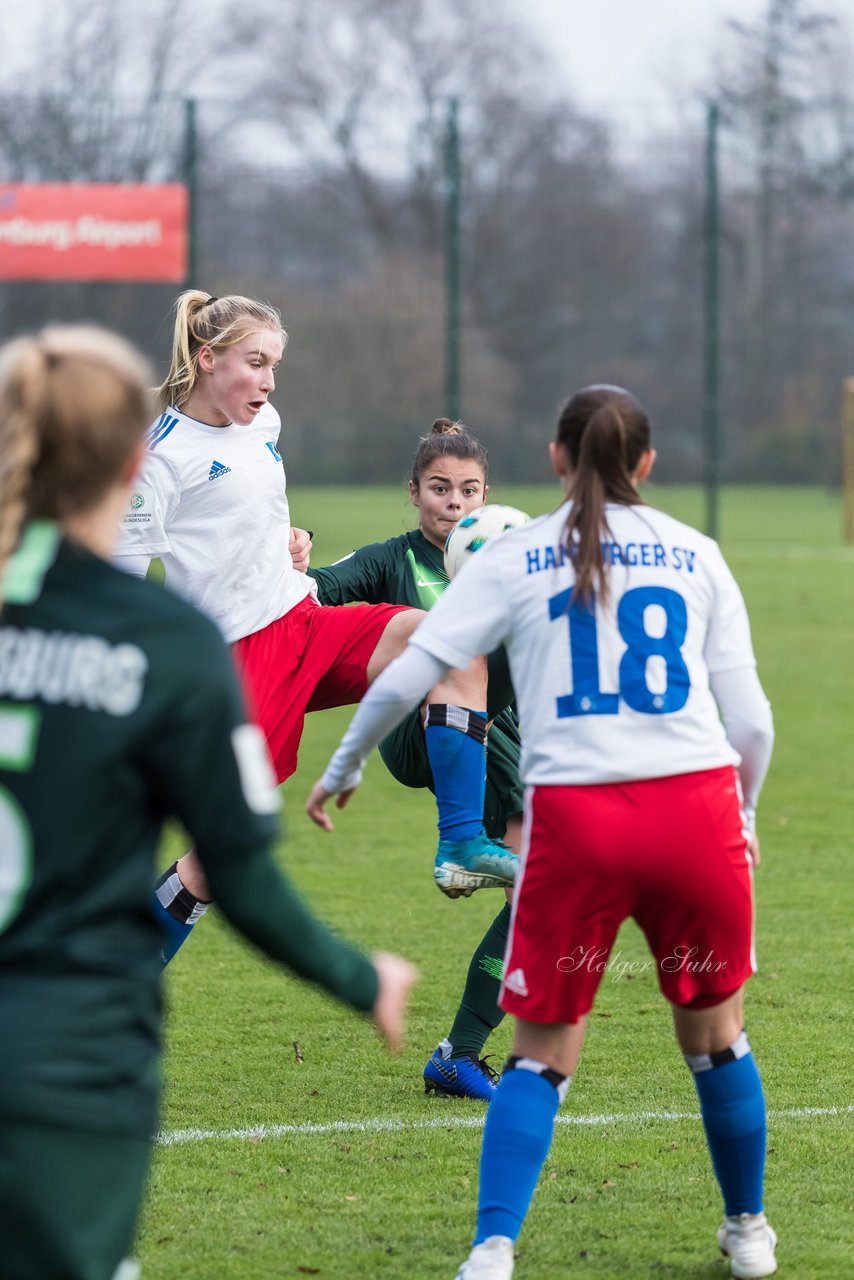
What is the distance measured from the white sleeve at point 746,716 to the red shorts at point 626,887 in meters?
0.07

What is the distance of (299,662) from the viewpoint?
4590 millimetres

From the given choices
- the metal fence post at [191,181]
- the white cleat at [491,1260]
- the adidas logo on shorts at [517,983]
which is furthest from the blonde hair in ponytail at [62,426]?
the metal fence post at [191,181]

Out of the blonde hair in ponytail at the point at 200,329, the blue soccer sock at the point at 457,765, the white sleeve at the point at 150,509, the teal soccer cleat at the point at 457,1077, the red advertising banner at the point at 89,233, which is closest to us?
the blue soccer sock at the point at 457,765

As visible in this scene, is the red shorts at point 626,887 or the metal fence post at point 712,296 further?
the metal fence post at point 712,296

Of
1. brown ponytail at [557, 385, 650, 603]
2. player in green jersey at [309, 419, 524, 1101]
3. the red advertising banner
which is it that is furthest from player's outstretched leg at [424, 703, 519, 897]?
the red advertising banner

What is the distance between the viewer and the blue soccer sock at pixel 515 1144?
2.90m

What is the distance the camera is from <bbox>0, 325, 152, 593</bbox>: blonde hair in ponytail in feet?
6.26

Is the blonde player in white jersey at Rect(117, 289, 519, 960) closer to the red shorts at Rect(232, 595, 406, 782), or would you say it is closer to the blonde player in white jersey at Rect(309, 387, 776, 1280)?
the red shorts at Rect(232, 595, 406, 782)

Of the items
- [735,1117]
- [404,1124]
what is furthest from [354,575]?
[735,1117]

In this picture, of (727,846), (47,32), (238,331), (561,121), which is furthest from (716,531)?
(727,846)

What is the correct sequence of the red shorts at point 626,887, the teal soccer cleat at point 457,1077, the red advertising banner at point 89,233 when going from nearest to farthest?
the red shorts at point 626,887, the teal soccer cleat at point 457,1077, the red advertising banner at point 89,233

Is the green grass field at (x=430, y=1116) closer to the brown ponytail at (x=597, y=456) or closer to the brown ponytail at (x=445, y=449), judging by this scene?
the brown ponytail at (x=597, y=456)

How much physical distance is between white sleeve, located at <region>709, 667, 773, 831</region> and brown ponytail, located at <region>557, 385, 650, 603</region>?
12.0 inches

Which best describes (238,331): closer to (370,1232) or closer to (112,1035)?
(370,1232)
